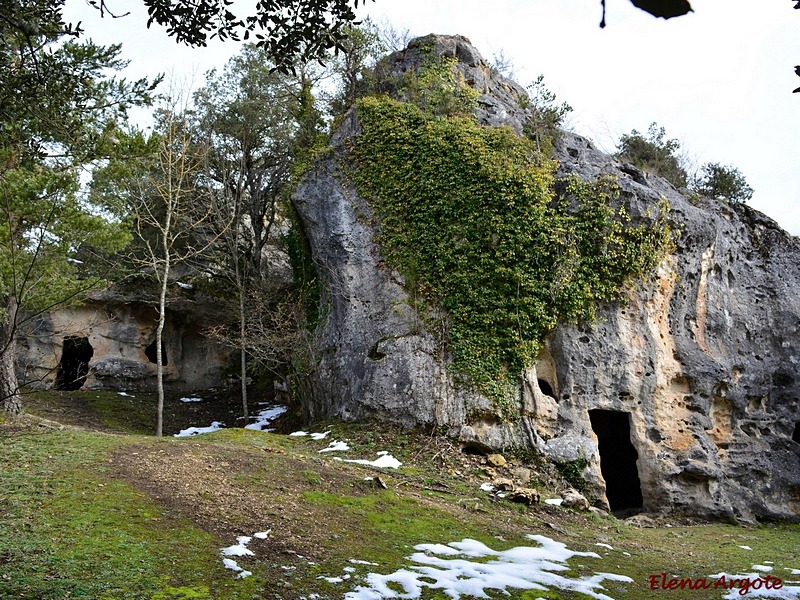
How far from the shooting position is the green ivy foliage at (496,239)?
545 inches

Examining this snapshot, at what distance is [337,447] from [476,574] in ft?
21.6

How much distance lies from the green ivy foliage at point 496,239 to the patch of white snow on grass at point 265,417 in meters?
6.89

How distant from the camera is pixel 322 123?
18.8m

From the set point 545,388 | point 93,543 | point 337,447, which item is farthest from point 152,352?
point 93,543

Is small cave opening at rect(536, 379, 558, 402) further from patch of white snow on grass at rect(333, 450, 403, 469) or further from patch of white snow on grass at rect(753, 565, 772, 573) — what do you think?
patch of white snow on grass at rect(753, 565, 772, 573)

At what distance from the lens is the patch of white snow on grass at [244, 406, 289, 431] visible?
61.7ft

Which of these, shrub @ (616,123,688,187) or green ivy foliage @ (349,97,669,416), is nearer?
green ivy foliage @ (349,97,669,416)

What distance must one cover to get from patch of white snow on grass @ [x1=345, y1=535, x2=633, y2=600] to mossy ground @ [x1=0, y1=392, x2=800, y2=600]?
185 mm

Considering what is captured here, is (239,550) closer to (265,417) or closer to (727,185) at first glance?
(265,417)

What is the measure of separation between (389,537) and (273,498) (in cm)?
174

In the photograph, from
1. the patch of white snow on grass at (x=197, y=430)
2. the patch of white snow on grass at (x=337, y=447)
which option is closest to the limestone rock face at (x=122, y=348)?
the patch of white snow on grass at (x=197, y=430)

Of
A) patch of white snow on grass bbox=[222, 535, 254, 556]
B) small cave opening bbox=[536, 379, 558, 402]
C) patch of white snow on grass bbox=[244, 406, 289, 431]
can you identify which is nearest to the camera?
patch of white snow on grass bbox=[222, 535, 254, 556]
